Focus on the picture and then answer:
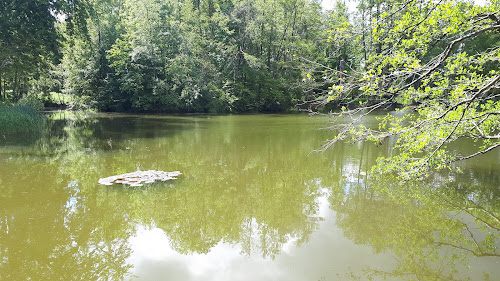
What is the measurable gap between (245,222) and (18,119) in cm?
1375

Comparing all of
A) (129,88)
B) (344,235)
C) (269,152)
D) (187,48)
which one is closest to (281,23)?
(187,48)

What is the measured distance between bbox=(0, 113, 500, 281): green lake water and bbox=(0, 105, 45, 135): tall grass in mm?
5482

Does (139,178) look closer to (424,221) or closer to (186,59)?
(424,221)

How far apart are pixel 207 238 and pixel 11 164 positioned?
22.3ft

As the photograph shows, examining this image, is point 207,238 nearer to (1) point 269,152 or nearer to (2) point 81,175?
(2) point 81,175

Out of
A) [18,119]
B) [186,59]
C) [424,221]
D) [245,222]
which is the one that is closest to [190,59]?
[186,59]

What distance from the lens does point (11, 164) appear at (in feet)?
28.2

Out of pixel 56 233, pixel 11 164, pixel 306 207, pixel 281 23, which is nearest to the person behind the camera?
pixel 56 233

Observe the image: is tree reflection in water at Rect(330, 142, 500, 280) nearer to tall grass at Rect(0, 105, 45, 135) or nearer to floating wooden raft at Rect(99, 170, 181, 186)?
floating wooden raft at Rect(99, 170, 181, 186)

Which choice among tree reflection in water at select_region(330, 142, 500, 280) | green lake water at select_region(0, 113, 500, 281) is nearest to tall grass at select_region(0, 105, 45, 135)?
green lake water at select_region(0, 113, 500, 281)

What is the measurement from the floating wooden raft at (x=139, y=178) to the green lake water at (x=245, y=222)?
0.31 meters

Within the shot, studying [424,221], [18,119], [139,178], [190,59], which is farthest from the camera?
[190,59]

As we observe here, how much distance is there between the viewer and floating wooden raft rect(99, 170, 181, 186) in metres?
7.07

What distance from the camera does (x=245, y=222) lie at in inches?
207
